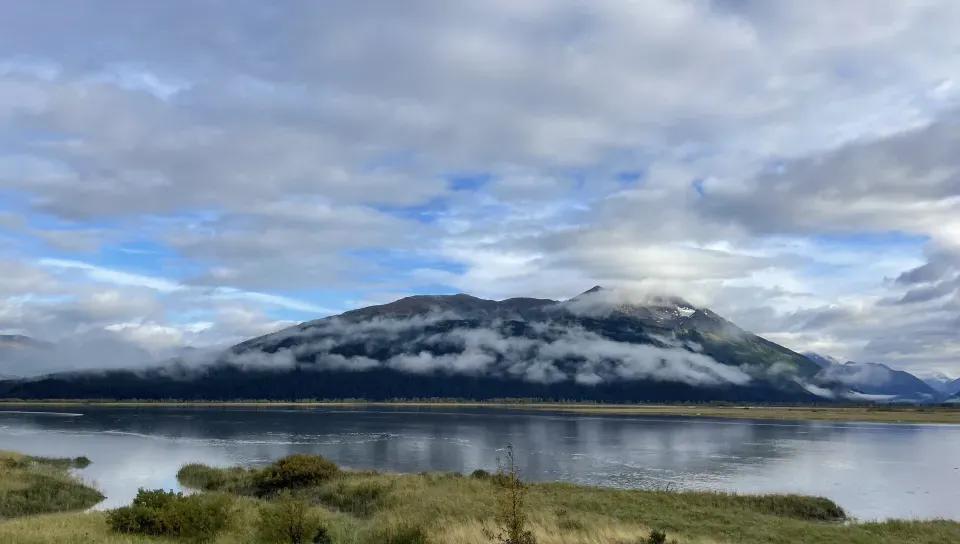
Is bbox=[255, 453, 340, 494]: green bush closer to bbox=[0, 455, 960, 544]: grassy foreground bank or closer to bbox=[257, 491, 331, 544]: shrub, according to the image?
bbox=[0, 455, 960, 544]: grassy foreground bank

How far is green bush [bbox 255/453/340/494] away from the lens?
4412cm

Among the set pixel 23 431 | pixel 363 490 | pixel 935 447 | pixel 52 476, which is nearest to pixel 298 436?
pixel 23 431

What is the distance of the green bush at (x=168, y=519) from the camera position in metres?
22.0

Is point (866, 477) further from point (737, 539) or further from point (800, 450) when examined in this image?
point (737, 539)

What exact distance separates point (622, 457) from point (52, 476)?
6292cm

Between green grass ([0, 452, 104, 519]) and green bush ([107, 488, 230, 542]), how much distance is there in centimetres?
1448

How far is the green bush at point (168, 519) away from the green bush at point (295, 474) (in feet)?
66.1

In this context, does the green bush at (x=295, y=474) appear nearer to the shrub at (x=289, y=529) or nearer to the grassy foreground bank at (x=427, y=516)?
the grassy foreground bank at (x=427, y=516)

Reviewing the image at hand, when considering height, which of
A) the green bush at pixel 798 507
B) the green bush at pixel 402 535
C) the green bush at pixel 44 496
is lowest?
the green bush at pixel 798 507

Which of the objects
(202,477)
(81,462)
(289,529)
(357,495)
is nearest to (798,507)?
(357,495)

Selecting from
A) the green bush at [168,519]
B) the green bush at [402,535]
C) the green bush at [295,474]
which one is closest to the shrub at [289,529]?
the green bush at [402,535]

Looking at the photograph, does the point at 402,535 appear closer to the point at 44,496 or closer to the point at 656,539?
the point at 656,539

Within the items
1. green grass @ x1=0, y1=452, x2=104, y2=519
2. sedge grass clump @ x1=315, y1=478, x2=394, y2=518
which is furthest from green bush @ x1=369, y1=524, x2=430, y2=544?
green grass @ x1=0, y1=452, x2=104, y2=519

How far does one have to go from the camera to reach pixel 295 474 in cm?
4441
